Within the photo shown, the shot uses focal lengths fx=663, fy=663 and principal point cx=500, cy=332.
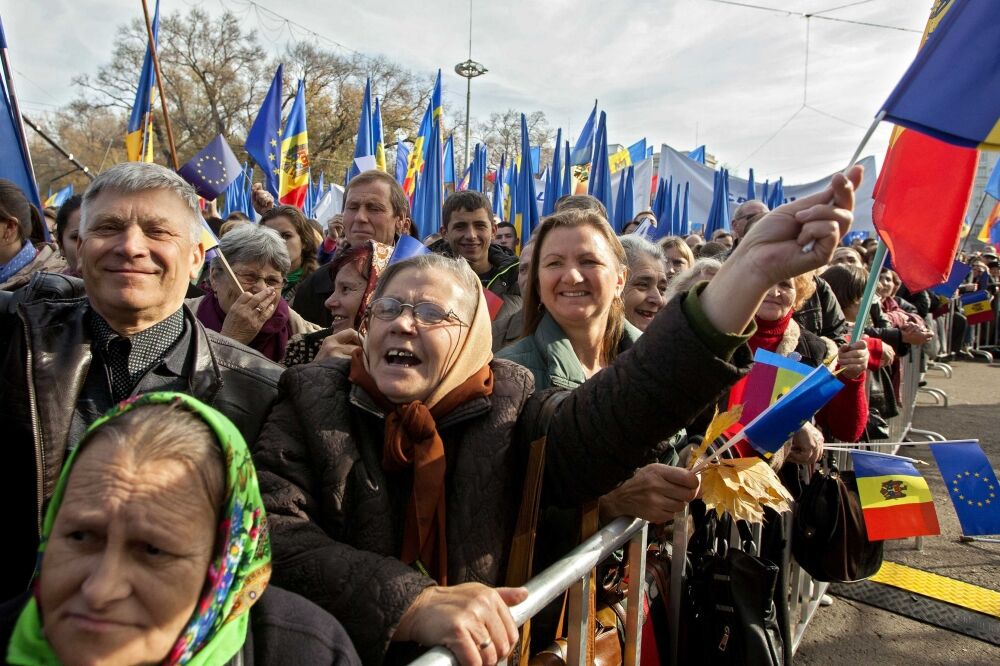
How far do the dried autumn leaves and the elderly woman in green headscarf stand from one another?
1.19m

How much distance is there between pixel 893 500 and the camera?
2.71 metres

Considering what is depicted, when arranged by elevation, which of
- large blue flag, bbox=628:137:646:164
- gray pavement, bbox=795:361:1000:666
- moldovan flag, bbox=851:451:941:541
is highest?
large blue flag, bbox=628:137:646:164

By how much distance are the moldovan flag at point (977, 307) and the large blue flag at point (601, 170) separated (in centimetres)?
666

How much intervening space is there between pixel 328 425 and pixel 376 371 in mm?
190

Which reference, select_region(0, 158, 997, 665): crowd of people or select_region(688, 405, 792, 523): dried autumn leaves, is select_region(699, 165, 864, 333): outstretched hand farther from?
select_region(688, 405, 792, 523): dried autumn leaves

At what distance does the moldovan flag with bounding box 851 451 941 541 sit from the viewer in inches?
105

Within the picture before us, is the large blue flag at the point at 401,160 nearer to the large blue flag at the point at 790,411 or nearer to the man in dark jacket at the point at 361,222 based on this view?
the man in dark jacket at the point at 361,222

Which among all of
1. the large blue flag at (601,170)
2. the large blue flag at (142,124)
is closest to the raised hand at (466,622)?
the large blue flag at (142,124)

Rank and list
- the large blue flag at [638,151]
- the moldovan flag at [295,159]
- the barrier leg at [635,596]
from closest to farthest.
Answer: the barrier leg at [635,596]
the moldovan flag at [295,159]
the large blue flag at [638,151]

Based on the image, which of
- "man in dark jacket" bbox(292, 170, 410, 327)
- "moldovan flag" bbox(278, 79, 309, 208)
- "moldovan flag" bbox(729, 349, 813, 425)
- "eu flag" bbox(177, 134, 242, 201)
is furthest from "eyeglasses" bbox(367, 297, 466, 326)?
"moldovan flag" bbox(278, 79, 309, 208)

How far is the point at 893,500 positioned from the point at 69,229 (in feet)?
13.2

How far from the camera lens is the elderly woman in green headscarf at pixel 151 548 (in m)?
1.01

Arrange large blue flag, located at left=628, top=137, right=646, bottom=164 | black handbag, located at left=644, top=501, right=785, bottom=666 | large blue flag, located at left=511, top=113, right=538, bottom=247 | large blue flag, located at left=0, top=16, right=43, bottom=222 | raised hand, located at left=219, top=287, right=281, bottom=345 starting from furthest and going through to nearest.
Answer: large blue flag, located at left=628, top=137, right=646, bottom=164 < large blue flag, located at left=511, top=113, right=538, bottom=247 < large blue flag, located at left=0, top=16, right=43, bottom=222 < raised hand, located at left=219, top=287, right=281, bottom=345 < black handbag, located at left=644, top=501, right=785, bottom=666

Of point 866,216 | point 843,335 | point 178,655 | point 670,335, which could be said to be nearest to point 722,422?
point 670,335
